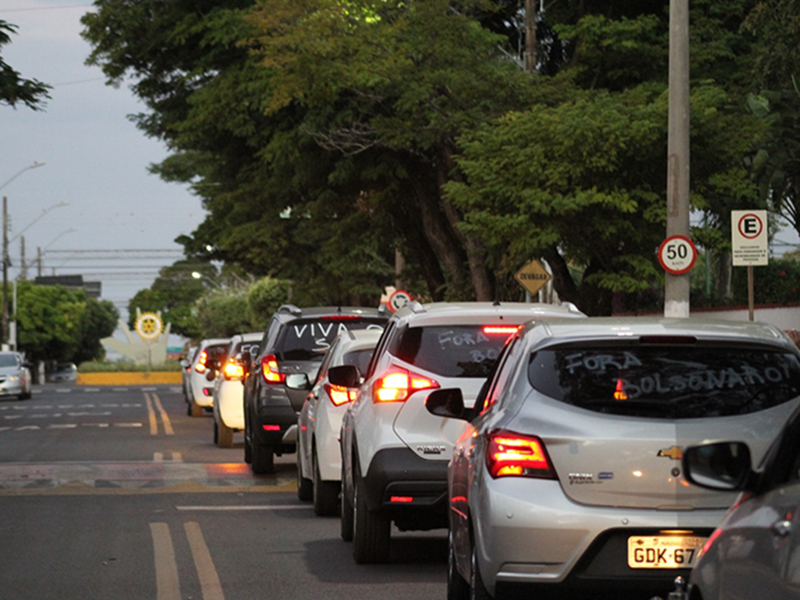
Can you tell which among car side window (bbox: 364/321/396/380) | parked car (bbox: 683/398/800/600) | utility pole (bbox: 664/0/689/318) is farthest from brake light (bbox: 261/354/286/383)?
parked car (bbox: 683/398/800/600)

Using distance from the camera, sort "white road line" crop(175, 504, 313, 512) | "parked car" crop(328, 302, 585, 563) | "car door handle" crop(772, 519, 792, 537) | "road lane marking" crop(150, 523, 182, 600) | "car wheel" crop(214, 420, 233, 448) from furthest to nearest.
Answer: "car wheel" crop(214, 420, 233, 448) → "white road line" crop(175, 504, 313, 512) → "parked car" crop(328, 302, 585, 563) → "road lane marking" crop(150, 523, 182, 600) → "car door handle" crop(772, 519, 792, 537)

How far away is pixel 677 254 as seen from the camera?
21.4 m

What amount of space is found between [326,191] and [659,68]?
8690mm

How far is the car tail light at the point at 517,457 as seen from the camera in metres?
7.08

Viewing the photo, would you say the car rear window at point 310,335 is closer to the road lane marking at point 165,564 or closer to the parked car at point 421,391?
the road lane marking at point 165,564

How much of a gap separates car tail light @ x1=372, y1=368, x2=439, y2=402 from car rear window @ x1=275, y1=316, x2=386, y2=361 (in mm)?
7384

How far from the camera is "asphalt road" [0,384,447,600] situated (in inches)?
398

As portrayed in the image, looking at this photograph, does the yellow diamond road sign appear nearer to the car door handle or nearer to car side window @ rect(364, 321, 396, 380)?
car side window @ rect(364, 321, 396, 380)

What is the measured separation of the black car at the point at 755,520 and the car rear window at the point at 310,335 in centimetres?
1286

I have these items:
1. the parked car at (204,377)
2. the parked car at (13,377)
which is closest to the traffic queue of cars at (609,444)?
the parked car at (204,377)

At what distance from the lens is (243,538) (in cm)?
1257

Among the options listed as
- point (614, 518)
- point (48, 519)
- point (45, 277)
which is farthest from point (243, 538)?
point (45, 277)

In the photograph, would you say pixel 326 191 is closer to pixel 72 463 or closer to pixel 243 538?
pixel 72 463

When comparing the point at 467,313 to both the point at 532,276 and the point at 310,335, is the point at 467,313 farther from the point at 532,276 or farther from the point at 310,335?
the point at 532,276
